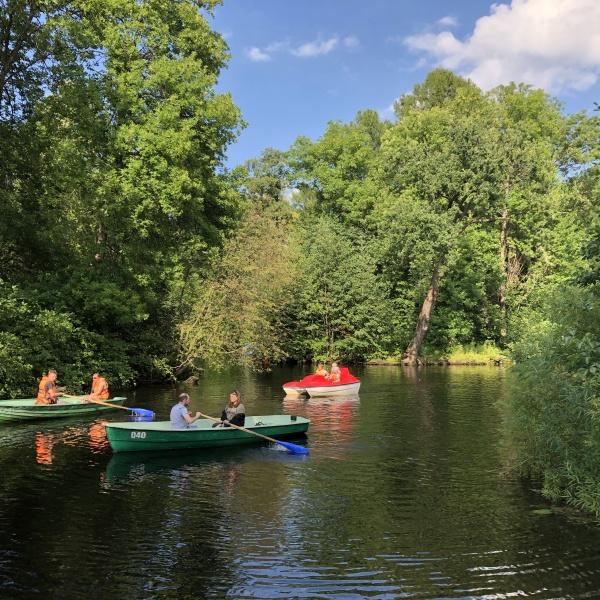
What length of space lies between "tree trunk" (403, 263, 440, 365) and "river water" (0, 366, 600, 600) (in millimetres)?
24820

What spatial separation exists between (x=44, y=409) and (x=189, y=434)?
644 centimetres

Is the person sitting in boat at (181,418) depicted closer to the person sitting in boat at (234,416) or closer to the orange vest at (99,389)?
the person sitting in boat at (234,416)

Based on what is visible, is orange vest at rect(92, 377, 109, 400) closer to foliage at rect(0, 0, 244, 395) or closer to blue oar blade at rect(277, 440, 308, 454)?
foliage at rect(0, 0, 244, 395)

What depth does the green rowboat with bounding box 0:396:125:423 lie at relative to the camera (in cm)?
1803

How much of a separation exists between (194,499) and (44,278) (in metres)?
16.9

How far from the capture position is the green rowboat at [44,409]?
1803 cm

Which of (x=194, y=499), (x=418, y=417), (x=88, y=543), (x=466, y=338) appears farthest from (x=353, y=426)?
(x=466, y=338)

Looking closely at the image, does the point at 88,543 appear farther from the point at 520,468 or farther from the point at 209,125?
the point at 209,125

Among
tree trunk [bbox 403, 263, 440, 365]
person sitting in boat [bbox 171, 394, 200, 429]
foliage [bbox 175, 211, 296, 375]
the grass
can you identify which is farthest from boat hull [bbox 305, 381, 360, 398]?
the grass

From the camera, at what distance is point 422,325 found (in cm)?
4216

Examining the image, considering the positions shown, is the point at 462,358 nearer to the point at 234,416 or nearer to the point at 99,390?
the point at 99,390

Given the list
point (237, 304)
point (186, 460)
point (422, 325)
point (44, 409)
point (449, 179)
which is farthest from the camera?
point (422, 325)

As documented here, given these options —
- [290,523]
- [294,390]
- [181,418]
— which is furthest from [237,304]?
[290,523]

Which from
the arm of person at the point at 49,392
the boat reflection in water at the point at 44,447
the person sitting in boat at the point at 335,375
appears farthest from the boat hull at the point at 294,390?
the boat reflection in water at the point at 44,447
